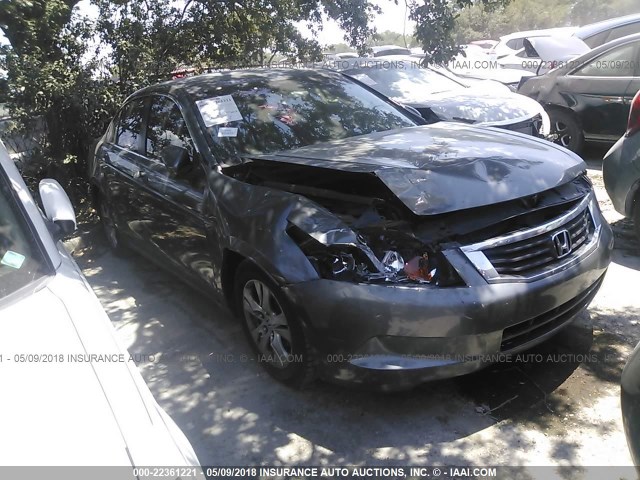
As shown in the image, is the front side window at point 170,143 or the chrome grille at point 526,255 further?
the front side window at point 170,143

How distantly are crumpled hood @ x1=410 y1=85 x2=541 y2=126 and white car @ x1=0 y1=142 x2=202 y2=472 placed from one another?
4.87 m

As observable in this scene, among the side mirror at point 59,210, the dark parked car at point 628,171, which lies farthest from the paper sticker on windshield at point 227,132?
the dark parked car at point 628,171

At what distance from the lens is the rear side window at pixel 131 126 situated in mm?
4724

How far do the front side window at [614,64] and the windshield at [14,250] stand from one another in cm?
683

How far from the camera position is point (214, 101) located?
396cm

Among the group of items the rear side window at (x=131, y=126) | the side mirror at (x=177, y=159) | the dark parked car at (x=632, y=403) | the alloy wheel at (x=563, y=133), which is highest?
the rear side window at (x=131, y=126)

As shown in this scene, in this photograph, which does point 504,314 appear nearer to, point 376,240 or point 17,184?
point 376,240

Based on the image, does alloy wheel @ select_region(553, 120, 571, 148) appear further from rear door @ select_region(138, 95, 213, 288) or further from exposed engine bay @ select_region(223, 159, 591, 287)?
rear door @ select_region(138, 95, 213, 288)

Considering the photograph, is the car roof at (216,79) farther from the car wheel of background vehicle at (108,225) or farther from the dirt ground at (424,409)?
the dirt ground at (424,409)

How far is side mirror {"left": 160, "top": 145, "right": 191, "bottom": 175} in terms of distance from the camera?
3691 mm

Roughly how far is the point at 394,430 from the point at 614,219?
3803 millimetres

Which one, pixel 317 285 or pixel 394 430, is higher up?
pixel 317 285

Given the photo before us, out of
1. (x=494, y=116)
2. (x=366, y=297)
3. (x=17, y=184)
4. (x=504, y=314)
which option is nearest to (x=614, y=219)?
(x=494, y=116)

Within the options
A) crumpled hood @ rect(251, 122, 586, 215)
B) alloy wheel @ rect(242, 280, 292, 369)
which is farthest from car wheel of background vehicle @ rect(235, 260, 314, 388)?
crumpled hood @ rect(251, 122, 586, 215)
